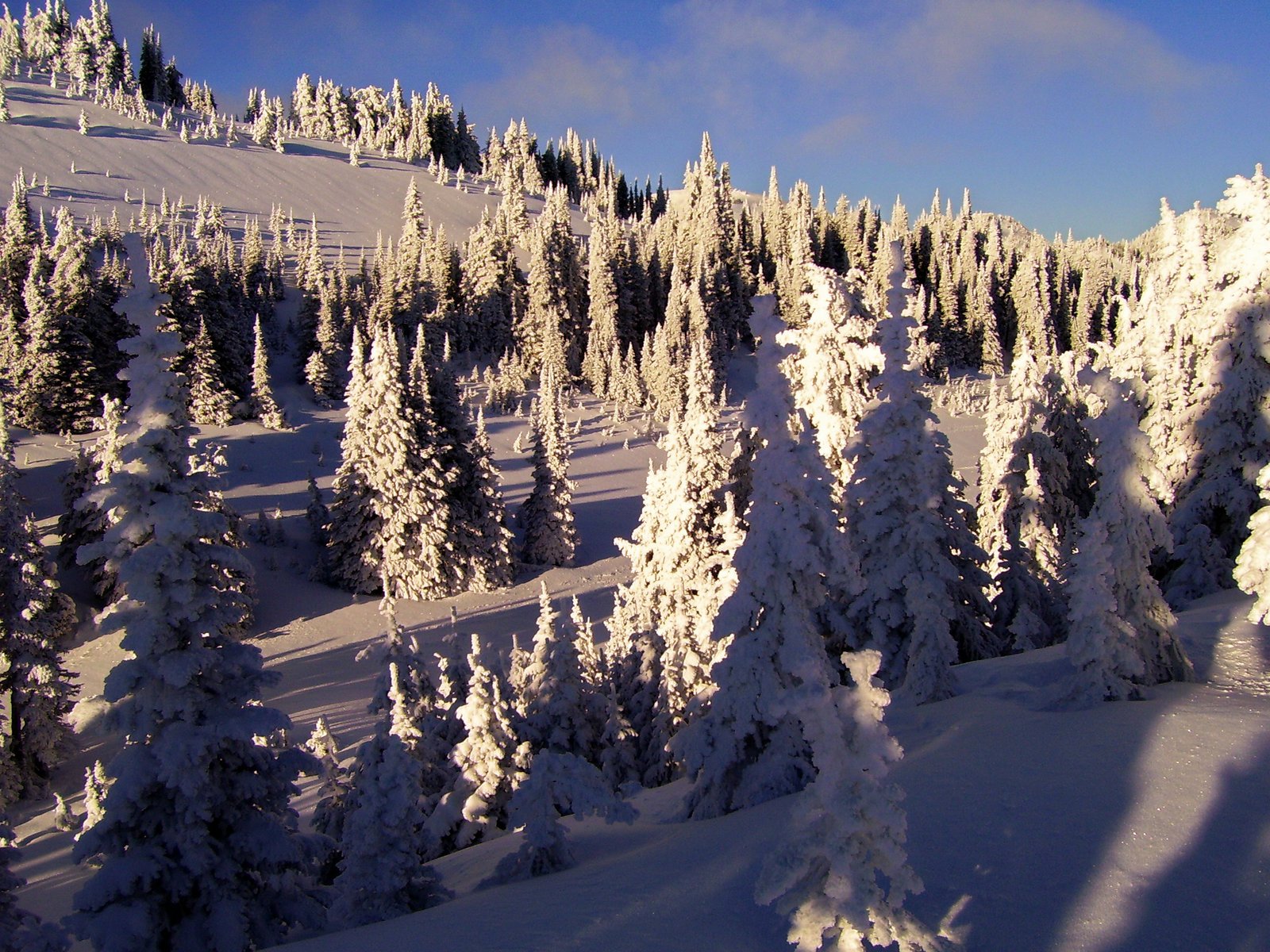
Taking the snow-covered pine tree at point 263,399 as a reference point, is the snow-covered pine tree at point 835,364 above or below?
below

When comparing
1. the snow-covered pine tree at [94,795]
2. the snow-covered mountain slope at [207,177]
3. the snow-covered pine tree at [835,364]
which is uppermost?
the snow-covered mountain slope at [207,177]

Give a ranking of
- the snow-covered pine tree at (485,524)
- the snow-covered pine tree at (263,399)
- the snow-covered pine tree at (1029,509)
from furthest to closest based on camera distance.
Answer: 1. the snow-covered pine tree at (263,399)
2. the snow-covered pine tree at (485,524)
3. the snow-covered pine tree at (1029,509)

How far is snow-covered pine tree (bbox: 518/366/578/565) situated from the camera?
4034 cm

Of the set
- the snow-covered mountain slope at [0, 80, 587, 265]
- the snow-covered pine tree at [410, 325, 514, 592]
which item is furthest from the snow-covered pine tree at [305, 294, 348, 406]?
the snow-covered mountain slope at [0, 80, 587, 265]

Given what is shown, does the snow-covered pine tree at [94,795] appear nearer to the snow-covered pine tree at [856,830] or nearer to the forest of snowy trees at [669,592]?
the forest of snowy trees at [669,592]

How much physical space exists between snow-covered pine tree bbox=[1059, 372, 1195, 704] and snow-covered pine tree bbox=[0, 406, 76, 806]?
2547cm

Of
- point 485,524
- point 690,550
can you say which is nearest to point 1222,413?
point 690,550

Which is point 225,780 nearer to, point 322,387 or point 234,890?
point 234,890

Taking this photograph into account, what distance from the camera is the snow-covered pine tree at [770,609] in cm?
1123

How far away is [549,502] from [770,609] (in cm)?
2961

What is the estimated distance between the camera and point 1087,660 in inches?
458

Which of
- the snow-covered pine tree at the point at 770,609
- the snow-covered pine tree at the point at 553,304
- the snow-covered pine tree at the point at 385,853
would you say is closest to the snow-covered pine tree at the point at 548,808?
the snow-covered pine tree at the point at 385,853

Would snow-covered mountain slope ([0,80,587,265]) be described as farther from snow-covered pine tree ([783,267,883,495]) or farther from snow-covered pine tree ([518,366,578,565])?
snow-covered pine tree ([783,267,883,495])

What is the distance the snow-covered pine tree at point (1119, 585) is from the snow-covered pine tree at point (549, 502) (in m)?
29.9
